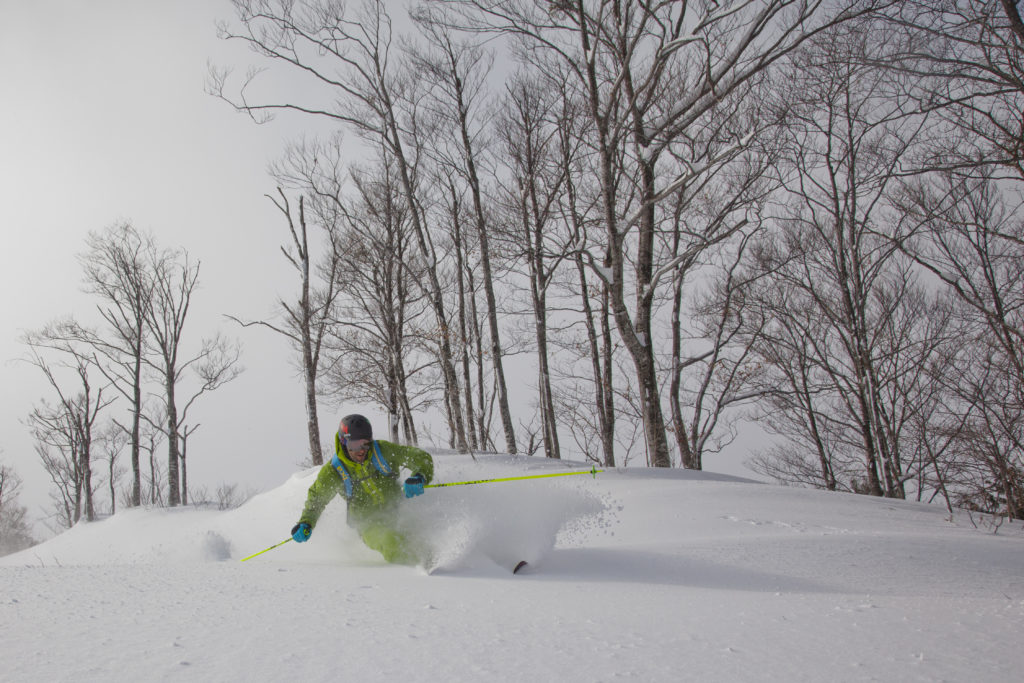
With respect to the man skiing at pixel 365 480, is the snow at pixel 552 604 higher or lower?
lower

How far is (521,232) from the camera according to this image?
11344 mm

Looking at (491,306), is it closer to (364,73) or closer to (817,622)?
(364,73)

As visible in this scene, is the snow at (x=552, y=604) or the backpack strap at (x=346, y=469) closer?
the snow at (x=552, y=604)

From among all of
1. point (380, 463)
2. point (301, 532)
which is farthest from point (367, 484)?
point (301, 532)

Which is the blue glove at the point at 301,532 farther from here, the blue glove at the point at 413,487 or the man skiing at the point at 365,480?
the blue glove at the point at 413,487

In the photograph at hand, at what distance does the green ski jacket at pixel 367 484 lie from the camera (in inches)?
186

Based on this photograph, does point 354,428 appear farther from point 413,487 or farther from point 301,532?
point 301,532

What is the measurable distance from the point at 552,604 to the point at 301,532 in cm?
251

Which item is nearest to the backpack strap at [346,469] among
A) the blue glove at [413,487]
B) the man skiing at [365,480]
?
the man skiing at [365,480]

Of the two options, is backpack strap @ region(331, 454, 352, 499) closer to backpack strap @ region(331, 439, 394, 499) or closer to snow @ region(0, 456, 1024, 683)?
backpack strap @ region(331, 439, 394, 499)

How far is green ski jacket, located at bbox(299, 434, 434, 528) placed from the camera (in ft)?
15.5

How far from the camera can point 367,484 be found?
4.77 meters

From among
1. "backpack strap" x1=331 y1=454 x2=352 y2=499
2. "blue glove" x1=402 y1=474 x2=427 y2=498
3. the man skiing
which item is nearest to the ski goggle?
the man skiing

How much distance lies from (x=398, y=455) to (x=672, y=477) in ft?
17.0
